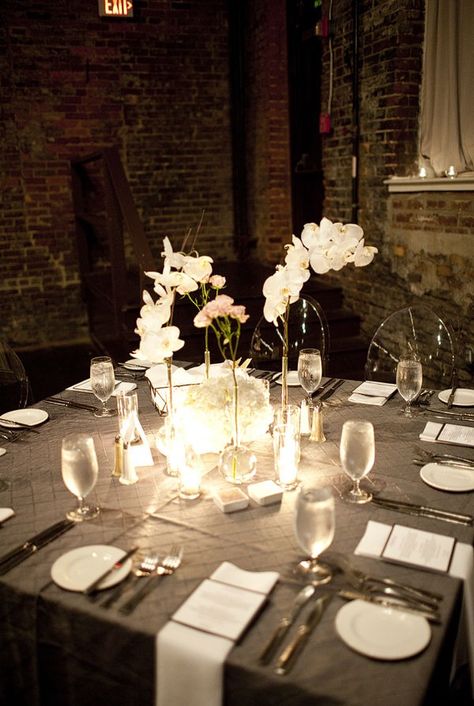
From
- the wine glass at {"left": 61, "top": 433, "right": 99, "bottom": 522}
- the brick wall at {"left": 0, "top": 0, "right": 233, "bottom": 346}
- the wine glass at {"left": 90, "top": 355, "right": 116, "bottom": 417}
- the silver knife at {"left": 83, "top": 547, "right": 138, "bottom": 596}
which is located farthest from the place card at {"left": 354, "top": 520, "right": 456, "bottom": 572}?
the brick wall at {"left": 0, "top": 0, "right": 233, "bottom": 346}

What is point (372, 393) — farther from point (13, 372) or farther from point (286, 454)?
point (13, 372)

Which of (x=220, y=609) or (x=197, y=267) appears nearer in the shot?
(x=220, y=609)

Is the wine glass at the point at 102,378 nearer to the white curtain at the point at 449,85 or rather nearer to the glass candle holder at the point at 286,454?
the glass candle holder at the point at 286,454

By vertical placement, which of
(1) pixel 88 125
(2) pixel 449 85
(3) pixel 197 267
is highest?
(1) pixel 88 125

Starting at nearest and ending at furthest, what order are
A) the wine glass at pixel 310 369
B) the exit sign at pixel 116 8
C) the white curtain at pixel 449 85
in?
the wine glass at pixel 310 369 → the white curtain at pixel 449 85 → the exit sign at pixel 116 8

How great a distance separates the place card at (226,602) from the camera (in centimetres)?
109

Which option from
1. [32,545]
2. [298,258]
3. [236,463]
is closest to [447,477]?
[236,463]

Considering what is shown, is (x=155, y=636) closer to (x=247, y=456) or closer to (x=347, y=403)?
(x=247, y=456)

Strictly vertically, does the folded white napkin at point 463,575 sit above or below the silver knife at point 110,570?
below

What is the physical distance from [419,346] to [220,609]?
1963mm

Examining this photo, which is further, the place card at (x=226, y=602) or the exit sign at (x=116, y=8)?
the exit sign at (x=116, y=8)

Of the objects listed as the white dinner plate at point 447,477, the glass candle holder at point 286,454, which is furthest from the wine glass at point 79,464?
the white dinner plate at point 447,477

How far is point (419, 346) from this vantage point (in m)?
2.85

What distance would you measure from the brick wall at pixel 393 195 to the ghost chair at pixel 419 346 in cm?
67
